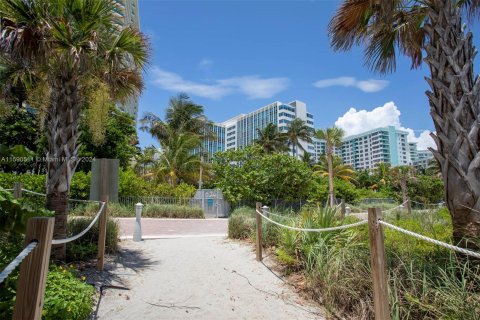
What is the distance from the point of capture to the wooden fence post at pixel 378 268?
2.99 m

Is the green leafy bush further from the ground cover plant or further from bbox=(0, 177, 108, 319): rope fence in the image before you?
bbox=(0, 177, 108, 319): rope fence

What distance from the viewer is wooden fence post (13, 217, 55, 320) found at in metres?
1.67

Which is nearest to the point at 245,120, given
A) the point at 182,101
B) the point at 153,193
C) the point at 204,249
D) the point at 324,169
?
the point at 324,169

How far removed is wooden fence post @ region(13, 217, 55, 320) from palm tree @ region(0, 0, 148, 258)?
4334mm

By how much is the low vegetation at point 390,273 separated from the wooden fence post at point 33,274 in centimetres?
328

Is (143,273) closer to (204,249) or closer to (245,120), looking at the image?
(204,249)

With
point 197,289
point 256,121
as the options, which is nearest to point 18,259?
point 197,289

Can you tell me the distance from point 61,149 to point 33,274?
15.2 feet

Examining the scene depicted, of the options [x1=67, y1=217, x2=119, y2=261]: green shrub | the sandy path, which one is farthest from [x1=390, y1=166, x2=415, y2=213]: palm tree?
[x1=67, y1=217, x2=119, y2=261]: green shrub

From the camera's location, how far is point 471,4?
5.43 metres

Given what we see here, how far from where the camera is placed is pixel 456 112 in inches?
165

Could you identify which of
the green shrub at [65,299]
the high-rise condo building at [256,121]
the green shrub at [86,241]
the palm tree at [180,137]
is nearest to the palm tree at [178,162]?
the palm tree at [180,137]

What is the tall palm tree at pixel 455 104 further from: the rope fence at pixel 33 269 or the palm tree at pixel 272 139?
the palm tree at pixel 272 139

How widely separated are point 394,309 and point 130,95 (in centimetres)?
713
